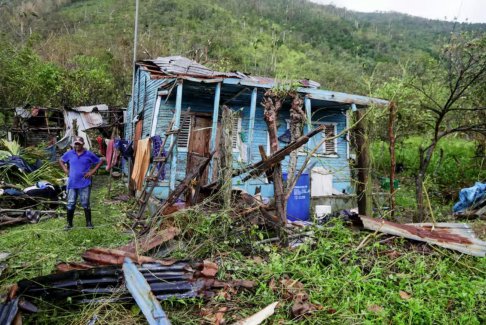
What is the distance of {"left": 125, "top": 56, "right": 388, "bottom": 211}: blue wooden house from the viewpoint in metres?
8.78

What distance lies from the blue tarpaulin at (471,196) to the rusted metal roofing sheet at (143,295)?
8058 millimetres

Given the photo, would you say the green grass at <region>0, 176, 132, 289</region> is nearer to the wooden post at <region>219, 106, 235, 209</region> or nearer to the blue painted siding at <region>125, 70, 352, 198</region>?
the wooden post at <region>219, 106, 235, 209</region>

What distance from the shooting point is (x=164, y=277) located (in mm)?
3891

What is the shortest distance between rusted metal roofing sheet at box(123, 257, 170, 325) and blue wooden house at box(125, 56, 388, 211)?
3846mm

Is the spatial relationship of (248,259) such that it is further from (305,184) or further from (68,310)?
(305,184)

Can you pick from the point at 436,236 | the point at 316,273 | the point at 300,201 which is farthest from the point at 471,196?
the point at 316,273

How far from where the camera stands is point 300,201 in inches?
299

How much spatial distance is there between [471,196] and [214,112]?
21.9ft

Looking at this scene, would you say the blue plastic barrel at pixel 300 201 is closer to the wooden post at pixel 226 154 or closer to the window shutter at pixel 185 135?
the wooden post at pixel 226 154

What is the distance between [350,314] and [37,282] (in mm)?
3205

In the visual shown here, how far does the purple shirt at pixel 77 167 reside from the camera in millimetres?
6512

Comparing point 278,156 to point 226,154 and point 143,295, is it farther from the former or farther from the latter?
point 143,295

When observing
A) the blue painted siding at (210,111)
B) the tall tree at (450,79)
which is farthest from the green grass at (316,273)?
the blue painted siding at (210,111)

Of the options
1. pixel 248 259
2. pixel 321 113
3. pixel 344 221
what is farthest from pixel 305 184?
pixel 321 113
